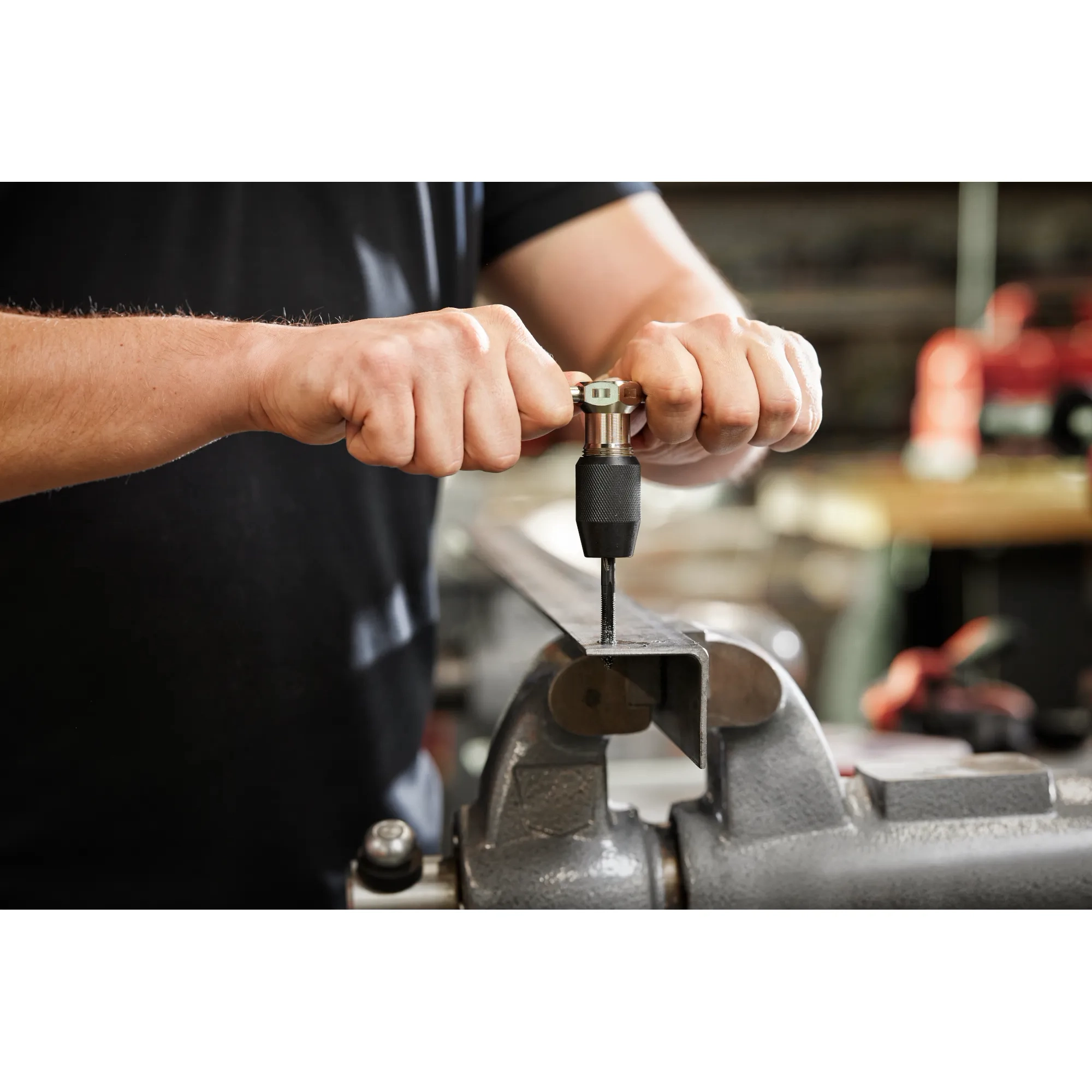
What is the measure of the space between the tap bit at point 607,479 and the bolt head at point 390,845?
200 mm

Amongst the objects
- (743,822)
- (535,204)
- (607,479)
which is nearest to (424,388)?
(607,479)

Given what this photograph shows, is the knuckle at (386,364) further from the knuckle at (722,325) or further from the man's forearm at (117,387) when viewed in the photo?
the knuckle at (722,325)

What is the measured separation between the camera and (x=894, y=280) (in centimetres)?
416

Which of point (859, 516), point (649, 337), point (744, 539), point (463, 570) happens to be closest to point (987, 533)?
point (859, 516)

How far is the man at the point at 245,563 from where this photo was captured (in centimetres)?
105

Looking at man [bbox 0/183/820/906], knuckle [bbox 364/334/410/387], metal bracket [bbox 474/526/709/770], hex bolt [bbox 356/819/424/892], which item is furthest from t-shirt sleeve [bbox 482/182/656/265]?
hex bolt [bbox 356/819/424/892]

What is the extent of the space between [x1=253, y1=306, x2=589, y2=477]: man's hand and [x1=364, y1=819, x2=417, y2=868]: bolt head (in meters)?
0.25

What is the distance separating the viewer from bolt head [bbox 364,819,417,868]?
740mm

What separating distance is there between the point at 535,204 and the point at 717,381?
63 centimetres

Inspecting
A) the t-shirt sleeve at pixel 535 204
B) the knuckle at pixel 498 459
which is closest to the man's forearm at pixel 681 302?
the t-shirt sleeve at pixel 535 204

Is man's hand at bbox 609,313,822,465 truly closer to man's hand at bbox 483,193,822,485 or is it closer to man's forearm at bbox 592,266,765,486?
man's hand at bbox 483,193,822,485

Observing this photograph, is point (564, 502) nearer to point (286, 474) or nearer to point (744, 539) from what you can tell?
point (744, 539)

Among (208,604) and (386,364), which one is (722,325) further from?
(208,604)

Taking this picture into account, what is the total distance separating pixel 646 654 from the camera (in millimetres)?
621
